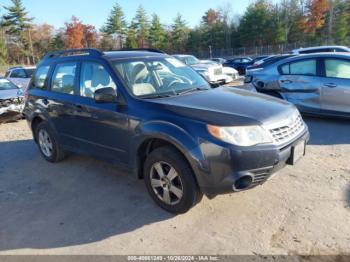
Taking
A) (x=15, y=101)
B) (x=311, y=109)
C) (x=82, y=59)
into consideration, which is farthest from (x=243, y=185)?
(x=15, y=101)

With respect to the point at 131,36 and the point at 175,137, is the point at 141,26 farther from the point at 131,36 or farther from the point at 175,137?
the point at 175,137

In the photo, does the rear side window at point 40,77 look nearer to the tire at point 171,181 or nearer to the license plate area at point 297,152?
the tire at point 171,181

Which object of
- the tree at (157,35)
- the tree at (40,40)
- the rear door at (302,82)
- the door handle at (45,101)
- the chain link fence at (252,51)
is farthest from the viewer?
the tree at (40,40)

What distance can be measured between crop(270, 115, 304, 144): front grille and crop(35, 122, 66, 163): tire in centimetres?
355

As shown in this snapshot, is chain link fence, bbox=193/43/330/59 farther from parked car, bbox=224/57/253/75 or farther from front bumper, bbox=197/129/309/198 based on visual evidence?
front bumper, bbox=197/129/309/198

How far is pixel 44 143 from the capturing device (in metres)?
5.70

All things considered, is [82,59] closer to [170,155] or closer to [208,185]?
[170,155]

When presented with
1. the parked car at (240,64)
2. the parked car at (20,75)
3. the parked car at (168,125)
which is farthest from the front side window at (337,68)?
the parked car at (240,64)

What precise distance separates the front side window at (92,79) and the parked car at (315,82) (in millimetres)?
4969

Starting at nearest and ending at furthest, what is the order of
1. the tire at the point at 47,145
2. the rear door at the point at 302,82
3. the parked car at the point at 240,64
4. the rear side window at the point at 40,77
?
the tire at the point at 47,145 → the rear side window at the point at 40,77 → the rear door at the point at 302,82 → the parked car at the point at 240,64

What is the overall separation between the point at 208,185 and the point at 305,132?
1447 millimetres

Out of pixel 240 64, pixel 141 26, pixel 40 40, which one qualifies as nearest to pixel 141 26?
pixel 141 26

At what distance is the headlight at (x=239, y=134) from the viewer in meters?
3.09

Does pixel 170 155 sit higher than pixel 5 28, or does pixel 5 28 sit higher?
pixel 5 28
